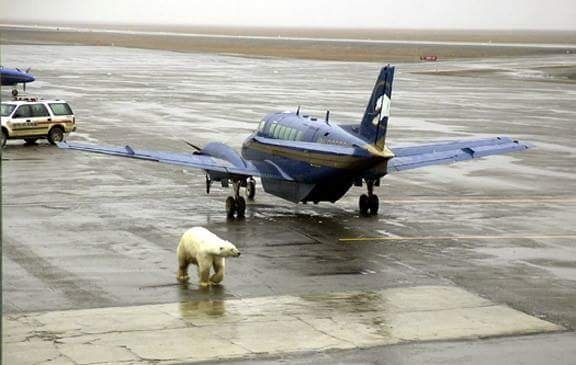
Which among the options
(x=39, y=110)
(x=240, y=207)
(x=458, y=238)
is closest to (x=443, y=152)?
(x=458, y=238)

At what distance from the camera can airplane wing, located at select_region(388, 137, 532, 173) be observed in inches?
1292

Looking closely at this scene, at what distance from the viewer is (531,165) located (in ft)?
149

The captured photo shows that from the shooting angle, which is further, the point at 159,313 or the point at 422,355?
the point at 159,313

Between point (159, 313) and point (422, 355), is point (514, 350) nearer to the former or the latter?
point (422, 355)

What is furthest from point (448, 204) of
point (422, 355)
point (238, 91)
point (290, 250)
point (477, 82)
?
point (477, 82)

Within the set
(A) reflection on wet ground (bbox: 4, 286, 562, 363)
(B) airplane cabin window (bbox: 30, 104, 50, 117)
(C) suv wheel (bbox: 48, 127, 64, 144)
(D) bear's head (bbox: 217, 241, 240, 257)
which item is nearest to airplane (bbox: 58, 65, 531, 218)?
(D) bear's head (bbox: 217, 241, 240, 257)

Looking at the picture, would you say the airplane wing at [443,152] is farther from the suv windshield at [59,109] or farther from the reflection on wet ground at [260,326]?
the suv windshield at [59,109]

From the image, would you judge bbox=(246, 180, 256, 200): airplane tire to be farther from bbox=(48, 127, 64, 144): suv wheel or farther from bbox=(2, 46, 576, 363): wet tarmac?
bbox=(48, 127, 64, 144): suv wheel

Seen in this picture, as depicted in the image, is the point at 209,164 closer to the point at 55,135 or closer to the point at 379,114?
the point at 379,114

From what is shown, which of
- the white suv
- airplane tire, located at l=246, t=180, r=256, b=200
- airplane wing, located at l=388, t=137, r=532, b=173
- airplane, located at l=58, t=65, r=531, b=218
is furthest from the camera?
the white suv

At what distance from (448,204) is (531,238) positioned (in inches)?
249

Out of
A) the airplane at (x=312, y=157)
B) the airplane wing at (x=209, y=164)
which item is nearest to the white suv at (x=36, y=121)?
the airplane at (x=312, y=157)

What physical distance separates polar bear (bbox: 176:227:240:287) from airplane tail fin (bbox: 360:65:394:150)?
8.25 m

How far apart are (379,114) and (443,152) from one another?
527cm
